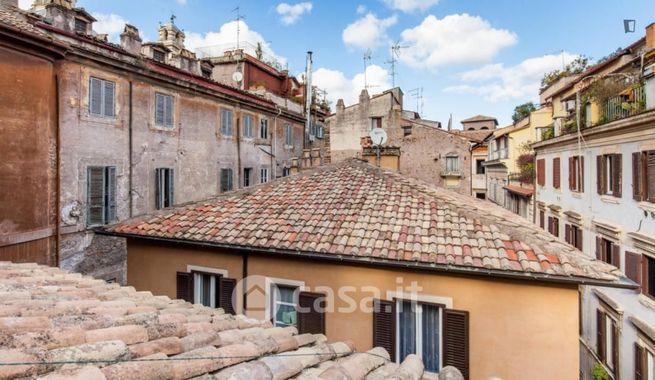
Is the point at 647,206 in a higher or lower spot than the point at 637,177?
lower

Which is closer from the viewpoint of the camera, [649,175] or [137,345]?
[137,345]

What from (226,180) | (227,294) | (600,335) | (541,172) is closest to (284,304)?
(227,294)

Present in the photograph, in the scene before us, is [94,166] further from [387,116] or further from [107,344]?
[387,116]

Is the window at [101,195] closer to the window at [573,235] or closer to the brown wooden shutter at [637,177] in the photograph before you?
the brown wooden shutter at [637,177]

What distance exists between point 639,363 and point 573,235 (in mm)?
6657

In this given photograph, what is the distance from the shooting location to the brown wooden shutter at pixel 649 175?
1058 cm

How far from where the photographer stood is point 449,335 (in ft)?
21.2

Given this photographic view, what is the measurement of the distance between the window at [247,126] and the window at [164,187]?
566cm

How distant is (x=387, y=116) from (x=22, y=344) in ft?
77.9

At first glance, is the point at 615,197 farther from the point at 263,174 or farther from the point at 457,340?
the point at 263,174

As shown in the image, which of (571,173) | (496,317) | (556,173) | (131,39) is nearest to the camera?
(496,317)

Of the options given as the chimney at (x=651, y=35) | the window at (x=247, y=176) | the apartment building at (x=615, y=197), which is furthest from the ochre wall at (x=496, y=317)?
the window at (x=247, y=176)

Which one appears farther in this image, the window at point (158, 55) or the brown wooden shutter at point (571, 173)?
the window at point (158, 55)

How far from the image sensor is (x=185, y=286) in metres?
8.45
